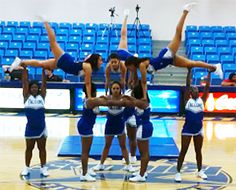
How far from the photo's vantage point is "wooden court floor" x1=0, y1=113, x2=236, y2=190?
700 cm

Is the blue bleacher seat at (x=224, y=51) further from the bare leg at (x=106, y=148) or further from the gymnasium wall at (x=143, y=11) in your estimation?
the bare leg at (x=106, y=148)

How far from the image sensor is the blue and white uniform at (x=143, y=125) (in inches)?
277

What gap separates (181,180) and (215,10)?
44.5ft

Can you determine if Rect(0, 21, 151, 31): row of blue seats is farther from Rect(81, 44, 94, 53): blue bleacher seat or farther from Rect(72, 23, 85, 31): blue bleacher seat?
Rect(81, 44, 94, 53): blue bleacher seat

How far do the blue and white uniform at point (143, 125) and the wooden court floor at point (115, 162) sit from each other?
72cm

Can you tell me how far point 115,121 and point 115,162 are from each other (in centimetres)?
112

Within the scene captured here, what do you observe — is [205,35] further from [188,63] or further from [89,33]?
[188,63]

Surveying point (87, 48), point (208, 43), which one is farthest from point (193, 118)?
point (208, 43)

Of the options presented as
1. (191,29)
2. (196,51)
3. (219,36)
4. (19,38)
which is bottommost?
(196,51)

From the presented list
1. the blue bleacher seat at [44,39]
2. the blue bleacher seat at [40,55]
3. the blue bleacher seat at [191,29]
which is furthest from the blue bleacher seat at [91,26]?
the blue bleacher seat at [191,29]

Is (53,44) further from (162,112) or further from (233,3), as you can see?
(233,3)

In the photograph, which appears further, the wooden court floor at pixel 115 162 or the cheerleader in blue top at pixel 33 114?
the cheerleader in blue top at pixel 33 114

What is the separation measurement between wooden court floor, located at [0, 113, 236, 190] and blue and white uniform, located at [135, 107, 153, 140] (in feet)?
2.36

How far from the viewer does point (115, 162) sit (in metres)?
8.39
